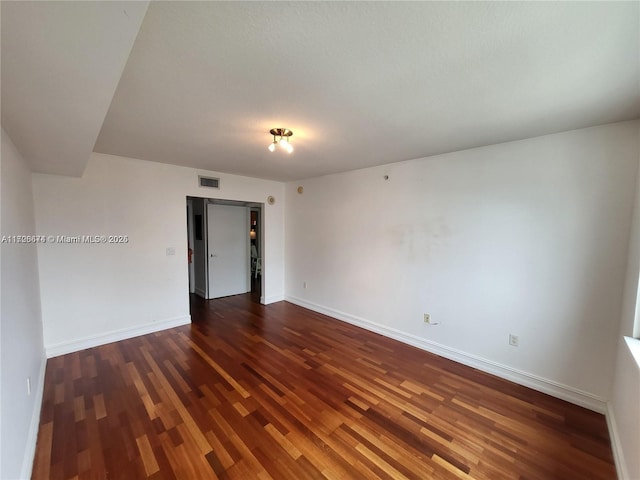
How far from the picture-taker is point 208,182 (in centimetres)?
418

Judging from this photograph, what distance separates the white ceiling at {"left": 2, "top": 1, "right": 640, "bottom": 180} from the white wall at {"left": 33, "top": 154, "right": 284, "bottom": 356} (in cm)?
75

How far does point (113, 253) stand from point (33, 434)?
6.81 feet

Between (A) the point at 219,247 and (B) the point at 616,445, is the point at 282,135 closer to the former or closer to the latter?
(B) the point at 616,445

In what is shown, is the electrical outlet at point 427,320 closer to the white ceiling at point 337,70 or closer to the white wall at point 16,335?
the white ceiling at point 337,70

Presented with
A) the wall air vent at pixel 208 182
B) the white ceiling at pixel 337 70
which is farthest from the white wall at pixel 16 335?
the wall air vent at pixel 208 182

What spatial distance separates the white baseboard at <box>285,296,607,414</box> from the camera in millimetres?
2287

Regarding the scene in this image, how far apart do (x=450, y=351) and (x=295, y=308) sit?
2671 mm

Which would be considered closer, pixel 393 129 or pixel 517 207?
pixel 393 129

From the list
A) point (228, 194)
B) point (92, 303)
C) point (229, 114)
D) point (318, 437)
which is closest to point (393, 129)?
point (229, 114)

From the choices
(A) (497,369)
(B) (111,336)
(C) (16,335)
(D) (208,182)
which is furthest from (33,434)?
(A) (497,369)

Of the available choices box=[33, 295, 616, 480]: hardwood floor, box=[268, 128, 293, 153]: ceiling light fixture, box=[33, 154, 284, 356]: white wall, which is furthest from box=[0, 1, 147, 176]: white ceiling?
box=[33, 295, 616, 480]: hardwood floor

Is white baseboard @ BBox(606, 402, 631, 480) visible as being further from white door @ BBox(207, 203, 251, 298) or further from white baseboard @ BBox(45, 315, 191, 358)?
white door @ BBox(207, 203, 251, 298)

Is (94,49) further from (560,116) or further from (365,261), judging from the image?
(365,261)

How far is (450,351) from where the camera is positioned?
3.08 meters
